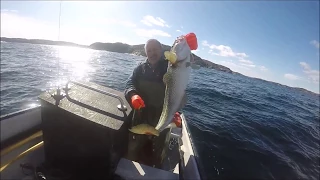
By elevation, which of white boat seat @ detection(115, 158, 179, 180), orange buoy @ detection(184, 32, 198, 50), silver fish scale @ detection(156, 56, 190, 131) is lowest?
white boat seat @ detection(115, 158, 179, 180)

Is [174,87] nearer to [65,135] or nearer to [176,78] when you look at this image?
[176,78]

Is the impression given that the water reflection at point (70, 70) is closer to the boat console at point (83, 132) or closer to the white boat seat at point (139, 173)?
the boat console at point (83, 132)

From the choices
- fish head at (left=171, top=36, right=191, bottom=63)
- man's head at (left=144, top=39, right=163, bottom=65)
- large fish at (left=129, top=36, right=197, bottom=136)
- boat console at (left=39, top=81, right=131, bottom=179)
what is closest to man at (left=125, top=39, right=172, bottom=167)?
man's head at (left=144, top=39, right=163, bottom=65)

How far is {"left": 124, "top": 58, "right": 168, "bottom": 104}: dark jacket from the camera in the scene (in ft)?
13.2

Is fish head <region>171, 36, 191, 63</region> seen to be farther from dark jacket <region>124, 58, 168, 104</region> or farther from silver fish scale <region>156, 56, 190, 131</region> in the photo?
dark jacket <region>124, 58, 168, 104</region>

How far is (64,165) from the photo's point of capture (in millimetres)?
3600

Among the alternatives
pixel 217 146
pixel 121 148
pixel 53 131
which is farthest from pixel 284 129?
pixel 53 131

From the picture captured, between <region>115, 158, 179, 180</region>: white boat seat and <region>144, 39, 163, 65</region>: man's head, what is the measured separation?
6.60 feet

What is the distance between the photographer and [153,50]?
4.04m

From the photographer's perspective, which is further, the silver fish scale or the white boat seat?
the white boat seat

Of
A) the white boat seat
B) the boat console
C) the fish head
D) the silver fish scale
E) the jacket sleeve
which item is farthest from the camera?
the jacket sleeve

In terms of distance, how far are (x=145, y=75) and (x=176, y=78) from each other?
166cm

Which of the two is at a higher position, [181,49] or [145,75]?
[181,49]

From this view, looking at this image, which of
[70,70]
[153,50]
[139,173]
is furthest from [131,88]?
[70,70]
